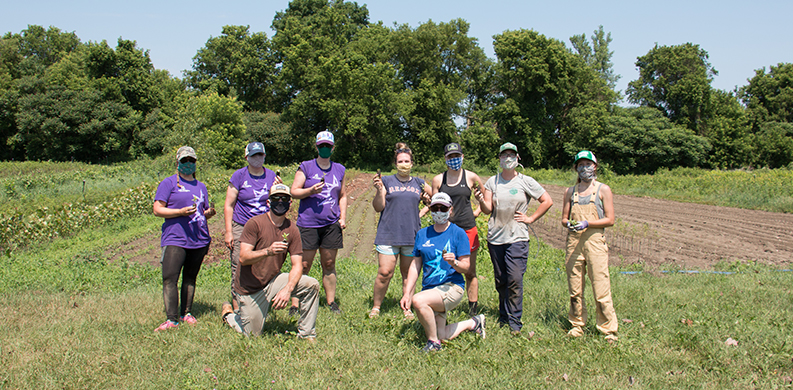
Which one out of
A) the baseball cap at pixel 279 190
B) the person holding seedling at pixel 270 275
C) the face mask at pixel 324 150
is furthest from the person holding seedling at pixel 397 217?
the baseball cap at pixel 279 190

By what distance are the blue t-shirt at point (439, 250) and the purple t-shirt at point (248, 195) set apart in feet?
6.29

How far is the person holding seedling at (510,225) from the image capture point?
5211 mm

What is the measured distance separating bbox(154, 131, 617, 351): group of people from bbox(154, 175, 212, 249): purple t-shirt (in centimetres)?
1

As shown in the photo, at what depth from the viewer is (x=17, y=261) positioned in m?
9.16

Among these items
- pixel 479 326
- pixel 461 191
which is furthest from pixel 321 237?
pixel 479 326

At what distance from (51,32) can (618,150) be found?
7838 cm

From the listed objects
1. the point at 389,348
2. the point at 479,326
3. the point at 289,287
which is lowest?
the point at 389,348

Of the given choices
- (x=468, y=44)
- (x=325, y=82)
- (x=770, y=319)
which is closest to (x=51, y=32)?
(x=325, y=82)

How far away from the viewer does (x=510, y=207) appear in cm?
523

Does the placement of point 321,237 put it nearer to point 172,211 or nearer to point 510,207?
point 172,211

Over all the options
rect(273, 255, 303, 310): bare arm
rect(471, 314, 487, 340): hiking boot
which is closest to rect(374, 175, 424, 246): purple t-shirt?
rect(273, 255, 303, 310): bare arm

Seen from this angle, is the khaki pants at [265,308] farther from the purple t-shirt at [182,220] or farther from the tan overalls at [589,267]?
the tan overalls at [589,267]

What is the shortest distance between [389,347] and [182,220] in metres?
2.67

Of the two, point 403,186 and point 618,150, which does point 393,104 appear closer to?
point 618,150
